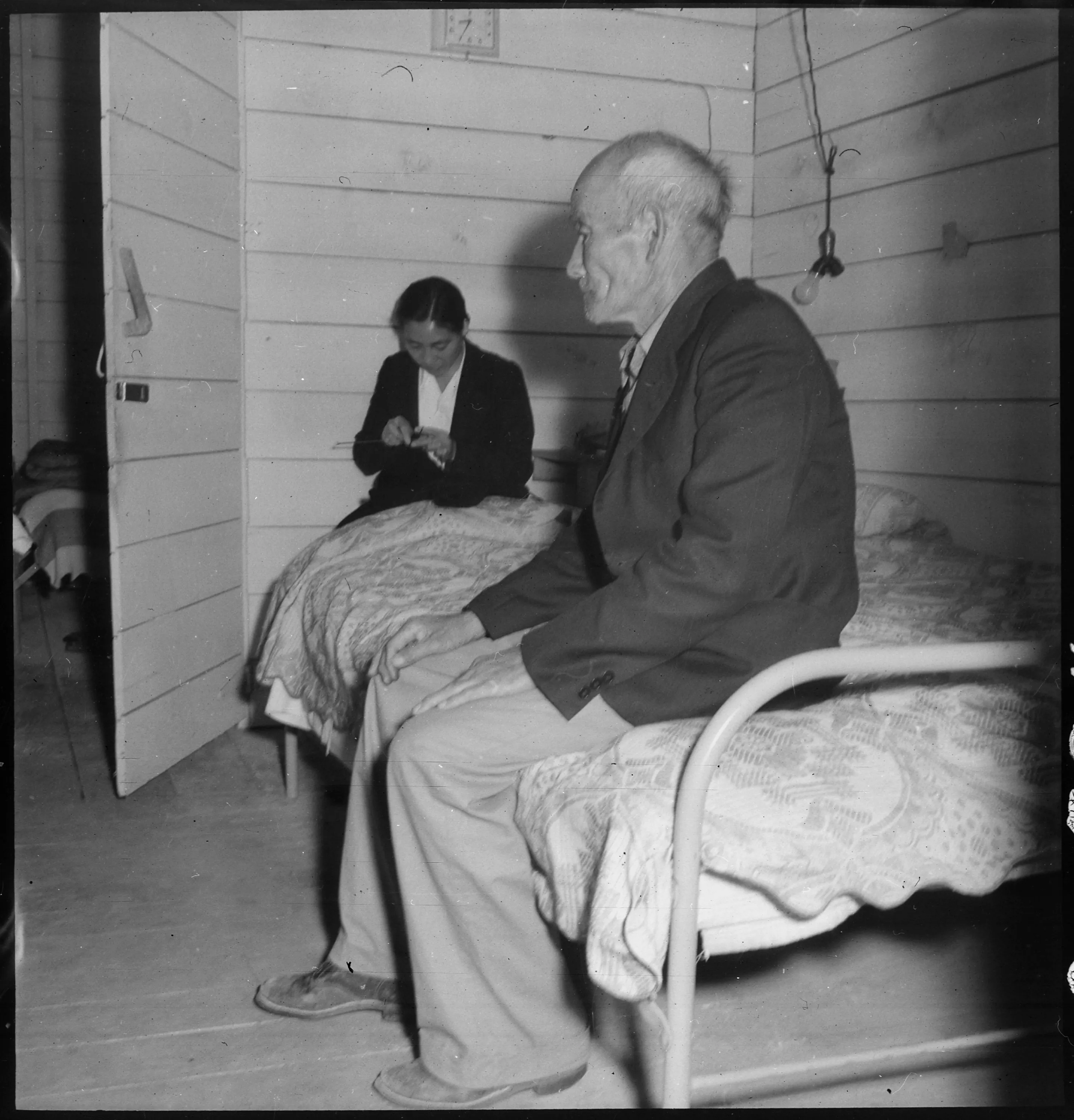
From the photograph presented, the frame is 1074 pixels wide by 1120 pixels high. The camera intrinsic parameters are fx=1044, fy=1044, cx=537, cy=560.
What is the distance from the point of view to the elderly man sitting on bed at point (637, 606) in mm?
1175

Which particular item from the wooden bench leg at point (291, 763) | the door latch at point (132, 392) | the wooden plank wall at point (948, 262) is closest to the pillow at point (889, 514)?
the wooden plank wall at point (948, 262)

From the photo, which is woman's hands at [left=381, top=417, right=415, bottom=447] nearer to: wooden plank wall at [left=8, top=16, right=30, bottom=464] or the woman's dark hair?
the woman's dark hair

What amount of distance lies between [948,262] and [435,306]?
4.41 feet

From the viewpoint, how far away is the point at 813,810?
1.07 m

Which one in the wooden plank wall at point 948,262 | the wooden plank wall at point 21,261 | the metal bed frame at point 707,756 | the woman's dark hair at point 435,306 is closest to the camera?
the metal bed frame at point 707,756

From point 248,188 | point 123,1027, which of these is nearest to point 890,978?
point 123,1027

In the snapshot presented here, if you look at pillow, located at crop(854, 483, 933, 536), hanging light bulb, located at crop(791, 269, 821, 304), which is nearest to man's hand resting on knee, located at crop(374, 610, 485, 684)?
pillow, located at crop(854, 483, 933, 536)

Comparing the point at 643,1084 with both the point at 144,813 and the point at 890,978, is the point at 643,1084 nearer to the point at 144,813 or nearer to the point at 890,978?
the point at 890,978

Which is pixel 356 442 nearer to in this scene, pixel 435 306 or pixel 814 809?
pixel 435 306

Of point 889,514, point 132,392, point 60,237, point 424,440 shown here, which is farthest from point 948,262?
point 60,237

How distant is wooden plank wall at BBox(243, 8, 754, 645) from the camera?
312cm

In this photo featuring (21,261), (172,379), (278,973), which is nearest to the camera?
(278,973)

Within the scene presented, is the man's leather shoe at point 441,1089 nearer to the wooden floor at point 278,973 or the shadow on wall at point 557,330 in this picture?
the wooden floor at point 278,973

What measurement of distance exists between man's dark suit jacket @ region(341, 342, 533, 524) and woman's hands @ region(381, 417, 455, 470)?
0.02m
